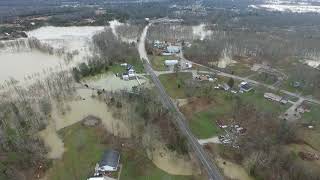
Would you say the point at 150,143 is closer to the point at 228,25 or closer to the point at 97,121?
the point at 97,121

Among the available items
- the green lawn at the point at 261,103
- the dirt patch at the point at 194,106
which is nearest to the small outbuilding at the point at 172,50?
the green lawn at the point at 261,103

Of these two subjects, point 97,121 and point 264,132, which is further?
point 97,121

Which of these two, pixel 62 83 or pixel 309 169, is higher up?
pixel 62 83

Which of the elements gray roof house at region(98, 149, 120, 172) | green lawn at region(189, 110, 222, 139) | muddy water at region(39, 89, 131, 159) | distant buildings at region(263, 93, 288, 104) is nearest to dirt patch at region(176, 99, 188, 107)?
green lawn at region(189, 110, 222, 139)

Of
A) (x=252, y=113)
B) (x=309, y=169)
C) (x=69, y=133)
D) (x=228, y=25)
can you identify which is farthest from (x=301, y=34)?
(x=69, y=133)

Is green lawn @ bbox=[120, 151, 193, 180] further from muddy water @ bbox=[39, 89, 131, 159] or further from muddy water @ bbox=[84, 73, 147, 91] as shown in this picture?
muddy water @ bbox=[84, 73, 147, 91]

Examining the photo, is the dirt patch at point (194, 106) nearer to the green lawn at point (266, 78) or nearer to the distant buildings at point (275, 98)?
the distant buildings at point (275, 98)
